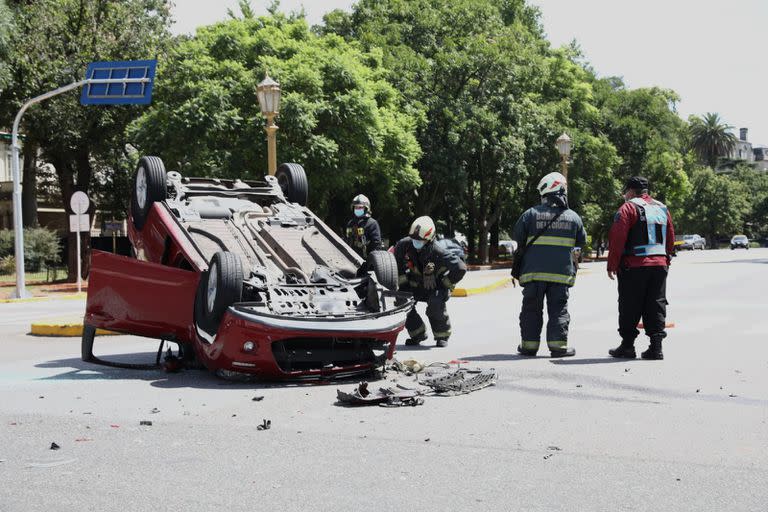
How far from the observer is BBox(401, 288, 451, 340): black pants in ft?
33.9

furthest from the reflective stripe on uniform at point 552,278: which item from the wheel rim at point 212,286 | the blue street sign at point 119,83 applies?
the blue street sign at point 119,83

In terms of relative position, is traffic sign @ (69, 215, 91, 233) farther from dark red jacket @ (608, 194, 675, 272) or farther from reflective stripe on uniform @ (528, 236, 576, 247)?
dark red jacket @ (608, 194, 675, 272)

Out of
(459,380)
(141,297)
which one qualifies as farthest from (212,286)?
(459,380)

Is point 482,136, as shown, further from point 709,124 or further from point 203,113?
point 709,124

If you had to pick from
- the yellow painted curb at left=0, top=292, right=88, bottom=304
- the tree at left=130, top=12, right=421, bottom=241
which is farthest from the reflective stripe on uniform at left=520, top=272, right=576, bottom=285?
the tree at left=130, top=12, right=421, bottom=241

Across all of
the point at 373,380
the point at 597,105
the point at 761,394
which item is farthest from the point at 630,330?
the point at 597,105

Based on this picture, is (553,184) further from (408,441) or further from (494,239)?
(494,239)

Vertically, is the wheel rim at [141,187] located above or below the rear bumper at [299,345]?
above

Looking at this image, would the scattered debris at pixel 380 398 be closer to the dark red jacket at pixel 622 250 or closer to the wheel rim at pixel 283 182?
the dark red jacket at pixel 622 250

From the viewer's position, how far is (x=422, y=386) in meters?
7.47

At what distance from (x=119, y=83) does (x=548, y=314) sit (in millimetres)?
15688

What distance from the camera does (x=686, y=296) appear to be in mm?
17797

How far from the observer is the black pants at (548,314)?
9289mm

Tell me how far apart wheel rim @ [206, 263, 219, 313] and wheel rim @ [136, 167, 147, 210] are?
2.02 meters
